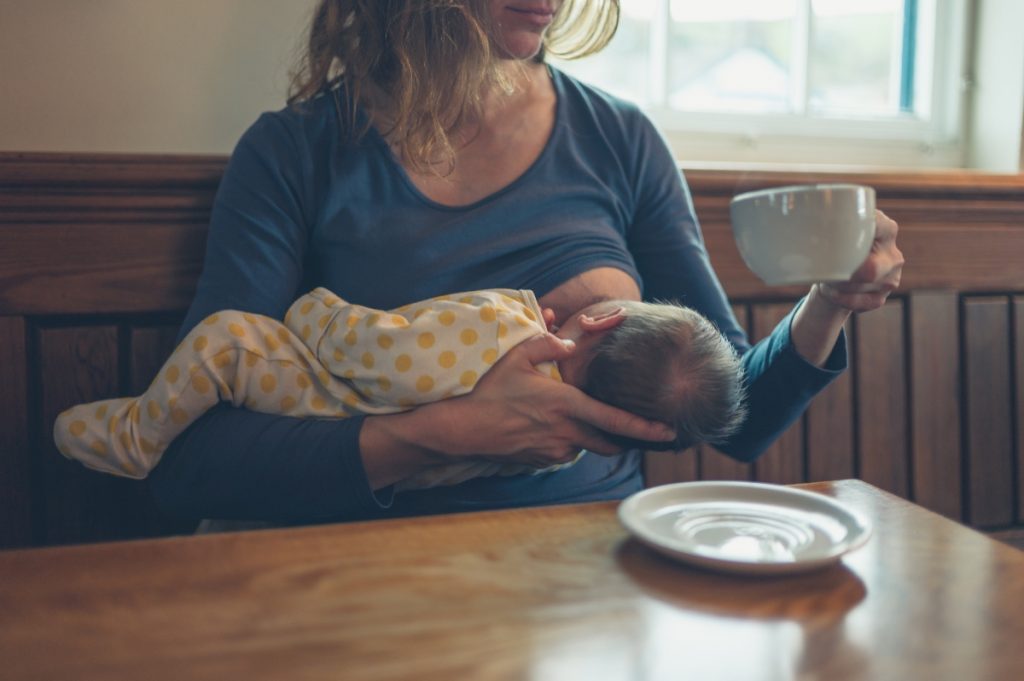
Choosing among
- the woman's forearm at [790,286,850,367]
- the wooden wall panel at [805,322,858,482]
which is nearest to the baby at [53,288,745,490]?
the woman's forearm at [790,286,850,367]

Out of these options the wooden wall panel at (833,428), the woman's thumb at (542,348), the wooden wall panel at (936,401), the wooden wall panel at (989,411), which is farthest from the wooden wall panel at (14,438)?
the wooden wall panel at (989,411)

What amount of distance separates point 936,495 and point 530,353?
1.15 m

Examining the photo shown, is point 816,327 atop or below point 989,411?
atop

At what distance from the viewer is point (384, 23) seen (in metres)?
1.21

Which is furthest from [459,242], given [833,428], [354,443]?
[833,428]

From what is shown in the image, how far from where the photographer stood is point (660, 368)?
95cm

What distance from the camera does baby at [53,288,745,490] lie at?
3.13 ft

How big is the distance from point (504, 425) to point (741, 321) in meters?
0.78

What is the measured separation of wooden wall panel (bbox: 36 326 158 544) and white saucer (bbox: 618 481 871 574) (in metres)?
0.89

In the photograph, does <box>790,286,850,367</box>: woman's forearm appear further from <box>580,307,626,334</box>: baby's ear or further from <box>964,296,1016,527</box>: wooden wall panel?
<box>964,296,1016,527</box>: wooden wall panel

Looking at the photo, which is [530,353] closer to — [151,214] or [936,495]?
[151,214]

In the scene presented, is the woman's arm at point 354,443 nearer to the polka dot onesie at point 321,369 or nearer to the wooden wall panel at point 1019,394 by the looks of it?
the polka dot onesie at point 321,369

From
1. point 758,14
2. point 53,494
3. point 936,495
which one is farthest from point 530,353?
point 758,14

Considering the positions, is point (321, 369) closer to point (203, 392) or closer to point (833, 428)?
point (203, 392)
